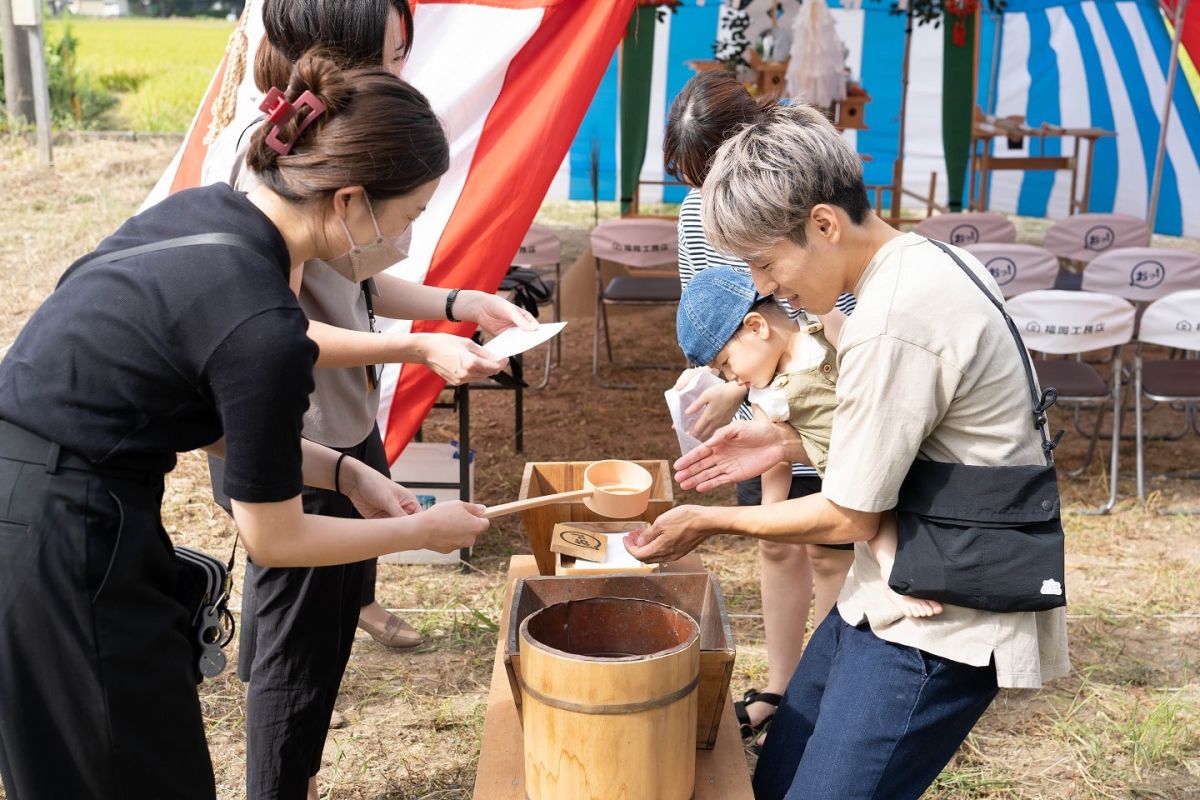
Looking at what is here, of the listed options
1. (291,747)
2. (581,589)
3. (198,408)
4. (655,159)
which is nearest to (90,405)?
(198,408)

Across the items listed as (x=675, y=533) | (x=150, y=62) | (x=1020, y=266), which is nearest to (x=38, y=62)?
(x=150, y=62)

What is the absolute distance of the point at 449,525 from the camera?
1.65 metres

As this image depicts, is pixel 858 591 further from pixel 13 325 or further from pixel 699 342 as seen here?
pixel 13 325

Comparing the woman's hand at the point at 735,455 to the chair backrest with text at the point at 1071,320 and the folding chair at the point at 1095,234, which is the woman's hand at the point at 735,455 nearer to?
the chair backrest with text at the point at 1071,320

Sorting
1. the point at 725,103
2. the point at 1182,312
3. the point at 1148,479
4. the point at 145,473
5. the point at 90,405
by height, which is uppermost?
the point at 725,103

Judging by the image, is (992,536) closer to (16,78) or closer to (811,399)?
(811,399)

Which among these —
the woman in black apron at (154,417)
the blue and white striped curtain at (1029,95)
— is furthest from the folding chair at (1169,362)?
the blue and white striped curtain at (1029,95)

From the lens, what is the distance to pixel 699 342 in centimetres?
216

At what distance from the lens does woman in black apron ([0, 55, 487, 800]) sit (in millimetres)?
1270

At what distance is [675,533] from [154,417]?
82cm

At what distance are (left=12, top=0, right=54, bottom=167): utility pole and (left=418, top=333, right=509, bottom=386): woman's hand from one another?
345 inches

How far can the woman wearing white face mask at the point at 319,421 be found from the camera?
1923 millimetres

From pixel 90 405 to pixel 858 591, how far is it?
1.11 meters

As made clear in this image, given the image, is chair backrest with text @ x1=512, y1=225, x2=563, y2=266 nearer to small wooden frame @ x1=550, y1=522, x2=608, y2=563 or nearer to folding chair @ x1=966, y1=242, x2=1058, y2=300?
folding chair @ x1=966, y1=242, x2=1058, y2=300
